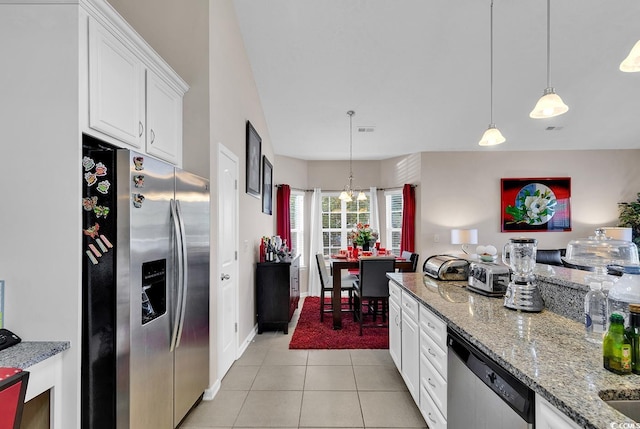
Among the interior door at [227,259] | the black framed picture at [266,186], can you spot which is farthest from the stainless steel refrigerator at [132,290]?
the black framed picture at [266,186]

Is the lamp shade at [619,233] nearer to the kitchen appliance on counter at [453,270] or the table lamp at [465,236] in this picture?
the table lamp at [465,236]

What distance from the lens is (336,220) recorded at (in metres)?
6.62

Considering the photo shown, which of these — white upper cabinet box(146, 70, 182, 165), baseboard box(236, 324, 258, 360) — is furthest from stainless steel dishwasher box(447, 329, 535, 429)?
baseboard box(236, 324, 258, 360)

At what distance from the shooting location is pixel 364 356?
11.1 feet

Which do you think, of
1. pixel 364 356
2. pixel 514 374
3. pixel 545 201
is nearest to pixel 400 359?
pixel 364 356

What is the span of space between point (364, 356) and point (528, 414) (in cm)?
250

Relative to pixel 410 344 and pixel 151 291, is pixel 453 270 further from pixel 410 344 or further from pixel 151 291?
pixel 151 291

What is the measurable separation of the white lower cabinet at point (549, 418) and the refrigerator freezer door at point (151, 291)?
174cm

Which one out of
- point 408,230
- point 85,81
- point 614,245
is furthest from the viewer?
point 408,230

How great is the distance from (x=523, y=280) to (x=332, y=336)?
8.62 feet

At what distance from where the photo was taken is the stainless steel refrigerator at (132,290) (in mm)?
1526

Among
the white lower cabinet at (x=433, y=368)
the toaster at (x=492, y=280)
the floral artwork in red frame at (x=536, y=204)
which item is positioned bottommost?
the white lower cabinet at (x=433, y=368)

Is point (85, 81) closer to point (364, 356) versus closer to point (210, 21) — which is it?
point (210, 21)

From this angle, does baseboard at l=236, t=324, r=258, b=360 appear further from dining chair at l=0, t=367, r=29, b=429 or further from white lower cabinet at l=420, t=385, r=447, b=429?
dining chair at l=0, t=367, r=29, b=429
